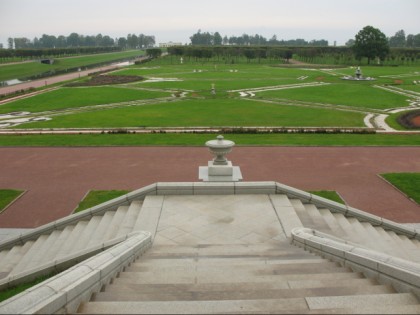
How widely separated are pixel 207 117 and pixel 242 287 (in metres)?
32.3

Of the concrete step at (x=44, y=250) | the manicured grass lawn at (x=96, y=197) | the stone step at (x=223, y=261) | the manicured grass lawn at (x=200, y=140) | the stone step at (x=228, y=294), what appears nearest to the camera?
the stone step at (x=228, y=294)

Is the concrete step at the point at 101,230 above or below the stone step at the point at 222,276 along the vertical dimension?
below

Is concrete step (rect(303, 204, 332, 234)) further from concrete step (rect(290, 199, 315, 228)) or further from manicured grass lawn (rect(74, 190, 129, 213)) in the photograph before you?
manicured grass lawn (rect(74, 190, 129, 213))

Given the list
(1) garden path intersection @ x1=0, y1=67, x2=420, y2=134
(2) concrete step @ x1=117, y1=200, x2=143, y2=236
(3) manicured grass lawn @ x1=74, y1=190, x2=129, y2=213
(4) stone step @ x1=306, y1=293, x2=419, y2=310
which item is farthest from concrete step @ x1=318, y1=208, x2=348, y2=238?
(1) garden path intersection @ x1=0, y1=67, x2=420, y2=134

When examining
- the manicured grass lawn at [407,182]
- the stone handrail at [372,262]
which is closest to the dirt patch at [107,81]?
the manicured grass lawn at [407,182]

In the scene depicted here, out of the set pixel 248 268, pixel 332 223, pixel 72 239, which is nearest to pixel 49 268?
pixel 72 239

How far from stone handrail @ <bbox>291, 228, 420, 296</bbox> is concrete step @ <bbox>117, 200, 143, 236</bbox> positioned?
541 centimetres

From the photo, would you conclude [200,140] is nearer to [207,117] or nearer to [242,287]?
[207,117]

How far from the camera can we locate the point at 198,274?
314 inches

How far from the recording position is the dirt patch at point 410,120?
35.2 meters

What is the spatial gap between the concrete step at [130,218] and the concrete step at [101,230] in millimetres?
631

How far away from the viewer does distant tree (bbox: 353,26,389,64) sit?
111 metres

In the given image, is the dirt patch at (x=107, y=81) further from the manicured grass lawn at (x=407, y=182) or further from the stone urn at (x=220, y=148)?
the stone urn at (x=220, y=148)

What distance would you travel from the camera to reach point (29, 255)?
12.5m
